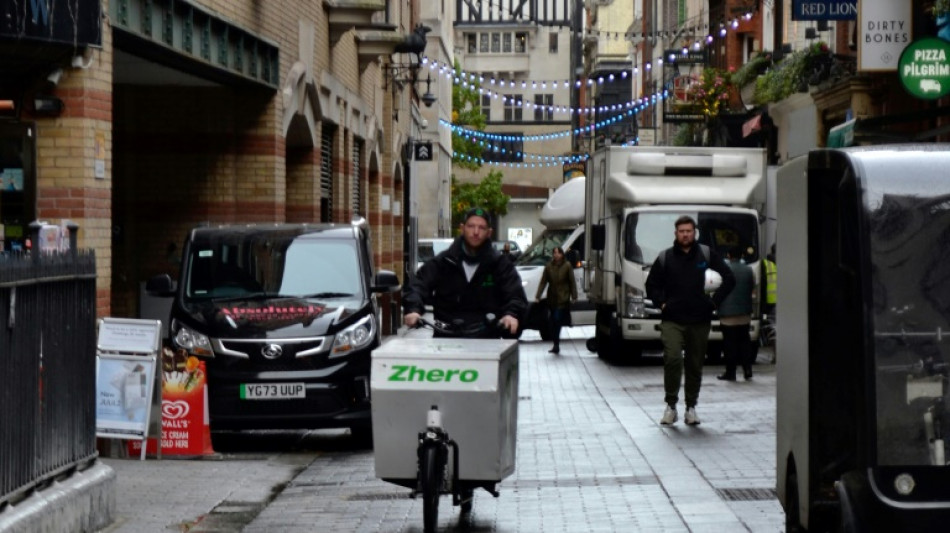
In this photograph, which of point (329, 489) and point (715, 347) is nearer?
point (329, 489)

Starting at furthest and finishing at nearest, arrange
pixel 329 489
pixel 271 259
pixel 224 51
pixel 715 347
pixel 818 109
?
pixel 818 109, pixel 715 347, pixel 224 51, pixel 271 259, pixel 329 489

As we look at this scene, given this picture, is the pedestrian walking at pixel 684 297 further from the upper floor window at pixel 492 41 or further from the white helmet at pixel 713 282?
the upper floor window at pixel 492 41

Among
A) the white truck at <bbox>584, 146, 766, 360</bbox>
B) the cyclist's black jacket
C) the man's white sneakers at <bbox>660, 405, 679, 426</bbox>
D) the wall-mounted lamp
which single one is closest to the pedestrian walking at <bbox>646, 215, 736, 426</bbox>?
the man's white sneakers at <bbox>660, 405, 679, 426</bbox>

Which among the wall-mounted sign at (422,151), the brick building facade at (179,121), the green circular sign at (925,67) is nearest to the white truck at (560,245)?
the brick building facade at (179,121)

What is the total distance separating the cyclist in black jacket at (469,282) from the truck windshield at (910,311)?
3758 millimetres

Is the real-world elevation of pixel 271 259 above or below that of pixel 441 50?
below

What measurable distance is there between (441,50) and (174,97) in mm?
51504

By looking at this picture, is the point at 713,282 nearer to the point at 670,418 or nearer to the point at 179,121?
the point at 670,418

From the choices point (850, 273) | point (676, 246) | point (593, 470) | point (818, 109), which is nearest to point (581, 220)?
A: point (818, 109)

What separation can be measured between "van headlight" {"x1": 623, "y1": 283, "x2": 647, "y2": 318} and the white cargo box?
16120 millimetres

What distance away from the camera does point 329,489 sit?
1194cm

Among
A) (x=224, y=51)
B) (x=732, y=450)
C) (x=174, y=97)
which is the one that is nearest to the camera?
(x=732, y=450)

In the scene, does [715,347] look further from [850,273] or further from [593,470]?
[850,273]

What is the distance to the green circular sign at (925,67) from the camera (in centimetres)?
2088
